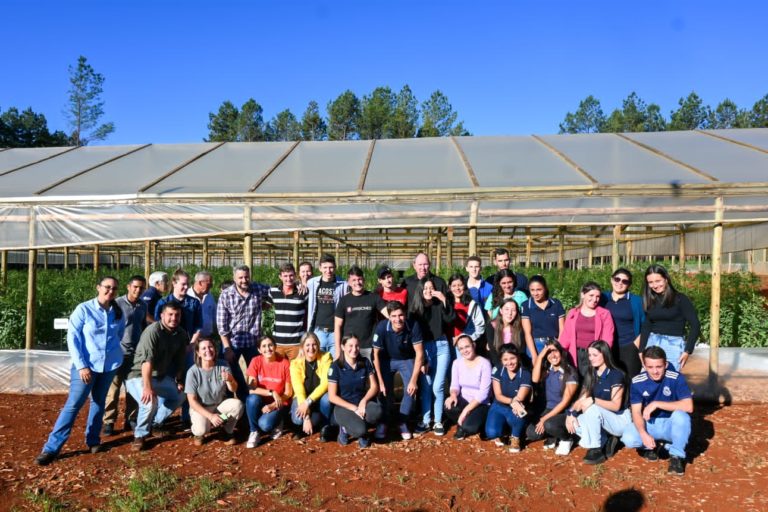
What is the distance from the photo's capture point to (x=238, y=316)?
20.5ft

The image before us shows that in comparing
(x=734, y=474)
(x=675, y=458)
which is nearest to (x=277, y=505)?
(x=675, y=458)

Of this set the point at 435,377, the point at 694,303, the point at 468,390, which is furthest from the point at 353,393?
the point at 694,303

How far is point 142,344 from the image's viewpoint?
5637mm

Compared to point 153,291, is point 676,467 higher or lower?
lower

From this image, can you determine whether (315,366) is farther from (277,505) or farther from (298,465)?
(277,505)

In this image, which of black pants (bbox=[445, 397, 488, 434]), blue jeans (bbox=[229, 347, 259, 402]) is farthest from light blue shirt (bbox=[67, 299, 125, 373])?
black pants (bbox=[445, 397, 488, 434])

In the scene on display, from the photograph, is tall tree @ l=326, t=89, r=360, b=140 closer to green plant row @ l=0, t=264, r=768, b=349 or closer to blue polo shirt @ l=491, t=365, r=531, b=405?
green plant row @ l=0, t=264, r=768, b=349

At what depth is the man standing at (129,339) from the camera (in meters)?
5.78

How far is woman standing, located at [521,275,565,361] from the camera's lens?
19.3 ft

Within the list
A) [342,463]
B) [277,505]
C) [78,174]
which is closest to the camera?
[277,505]

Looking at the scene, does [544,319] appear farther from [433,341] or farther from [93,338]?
[93,338]

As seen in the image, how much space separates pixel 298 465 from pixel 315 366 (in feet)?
3.54

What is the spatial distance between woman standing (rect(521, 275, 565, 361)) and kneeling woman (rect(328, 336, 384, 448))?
1.66m

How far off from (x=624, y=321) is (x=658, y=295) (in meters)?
0.44
